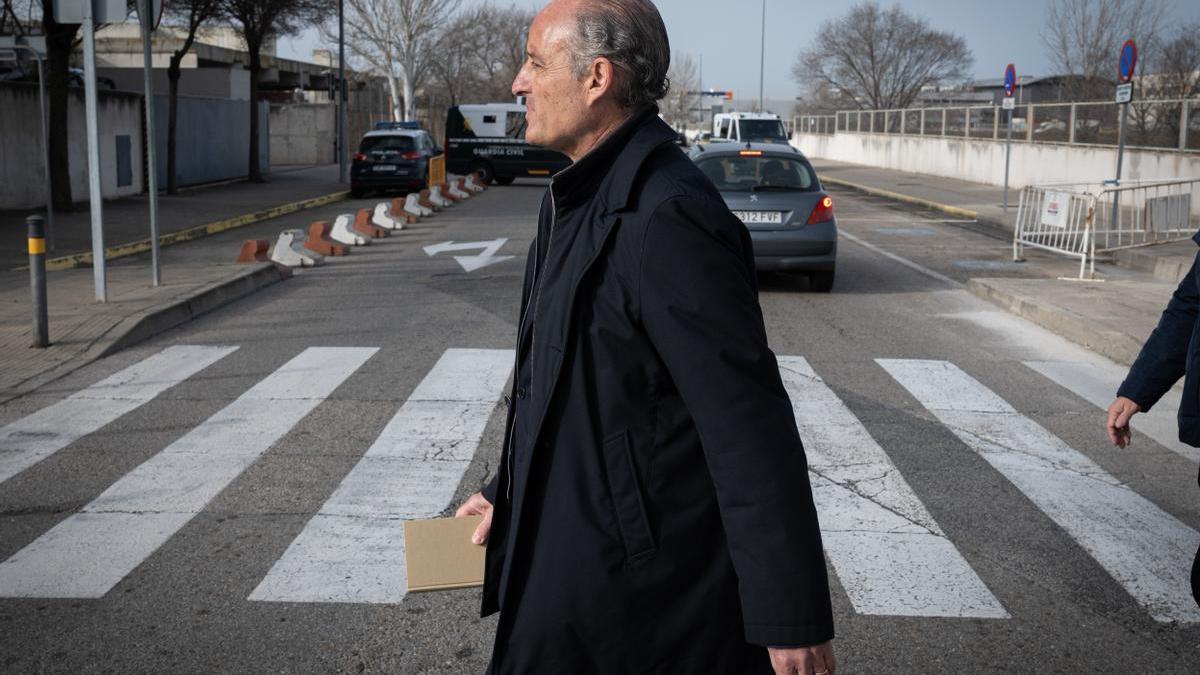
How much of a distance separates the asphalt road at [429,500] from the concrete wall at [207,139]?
2005 cm

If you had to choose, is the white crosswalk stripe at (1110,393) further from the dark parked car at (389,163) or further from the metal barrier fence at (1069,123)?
the dark parked car at (389,163)

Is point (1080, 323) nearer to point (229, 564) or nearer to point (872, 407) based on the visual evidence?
point (872, 407)

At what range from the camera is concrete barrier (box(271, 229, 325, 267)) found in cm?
1598

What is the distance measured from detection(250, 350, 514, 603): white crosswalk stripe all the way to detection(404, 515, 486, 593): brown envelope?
2209 millimetres

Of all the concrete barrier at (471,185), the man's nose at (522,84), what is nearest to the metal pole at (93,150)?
the man's nose at (522,84)

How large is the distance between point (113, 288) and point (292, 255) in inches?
132

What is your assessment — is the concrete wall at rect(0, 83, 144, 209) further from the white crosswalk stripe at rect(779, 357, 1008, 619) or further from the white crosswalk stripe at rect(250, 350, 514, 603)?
the white crosswalk stripe at rect(779, 357, 1008, 619)

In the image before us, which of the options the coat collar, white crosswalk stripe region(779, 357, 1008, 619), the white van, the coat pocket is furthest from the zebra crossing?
the white van

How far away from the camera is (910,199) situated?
3097 centimetres

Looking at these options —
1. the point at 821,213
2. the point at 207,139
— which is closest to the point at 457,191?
the point at 207,139

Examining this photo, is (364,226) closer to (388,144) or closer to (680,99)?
(388,144)

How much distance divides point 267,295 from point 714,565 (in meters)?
11.8

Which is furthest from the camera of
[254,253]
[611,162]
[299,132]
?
[299,132]

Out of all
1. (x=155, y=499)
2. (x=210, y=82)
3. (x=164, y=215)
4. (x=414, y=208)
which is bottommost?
(x=155, y=499)
